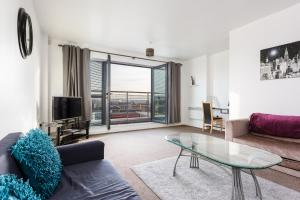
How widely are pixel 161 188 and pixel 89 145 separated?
2.95 ft

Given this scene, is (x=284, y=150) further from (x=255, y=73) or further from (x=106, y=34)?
(x=106, y=34)

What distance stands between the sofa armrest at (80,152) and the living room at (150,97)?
0.01 meters

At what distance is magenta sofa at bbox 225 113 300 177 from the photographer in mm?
2051

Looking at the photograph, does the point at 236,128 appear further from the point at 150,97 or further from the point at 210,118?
the point at 150,97

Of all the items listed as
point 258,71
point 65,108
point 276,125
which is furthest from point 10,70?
point 258,71

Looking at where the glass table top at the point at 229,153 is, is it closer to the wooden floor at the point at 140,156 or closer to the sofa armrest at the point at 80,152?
the wooden floor at the point at 140,156

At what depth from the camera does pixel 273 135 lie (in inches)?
101

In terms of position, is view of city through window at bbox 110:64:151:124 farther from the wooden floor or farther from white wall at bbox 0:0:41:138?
white wall at bbox 0:0:41:138

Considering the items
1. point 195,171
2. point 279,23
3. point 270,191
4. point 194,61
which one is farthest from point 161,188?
point 194,61

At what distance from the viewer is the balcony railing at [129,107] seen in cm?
557

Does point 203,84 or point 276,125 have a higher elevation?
point 203,84

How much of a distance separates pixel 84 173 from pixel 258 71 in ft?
10.7

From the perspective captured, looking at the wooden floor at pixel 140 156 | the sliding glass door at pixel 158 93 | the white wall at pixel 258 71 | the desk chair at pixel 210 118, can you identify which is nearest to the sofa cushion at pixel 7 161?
the wooden floor at pixel 140 156

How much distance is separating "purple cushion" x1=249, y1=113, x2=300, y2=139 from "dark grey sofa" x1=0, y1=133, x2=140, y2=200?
8.02ft
